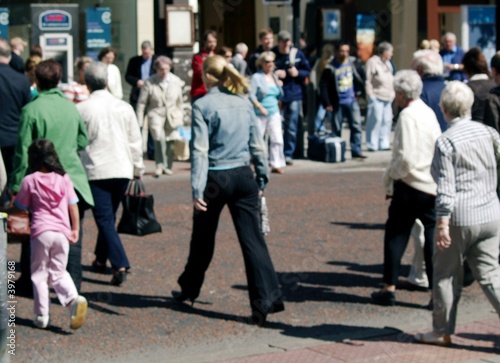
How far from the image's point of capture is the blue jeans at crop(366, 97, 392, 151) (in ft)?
60.8

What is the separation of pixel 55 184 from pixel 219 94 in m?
1.27

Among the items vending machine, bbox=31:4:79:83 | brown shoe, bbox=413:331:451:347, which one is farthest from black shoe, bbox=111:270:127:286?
vending machine, bbox=31:4:79:83

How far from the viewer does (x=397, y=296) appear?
902 centimetres

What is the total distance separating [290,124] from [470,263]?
9.96 meters

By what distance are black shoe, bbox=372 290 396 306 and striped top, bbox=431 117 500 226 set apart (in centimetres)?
157

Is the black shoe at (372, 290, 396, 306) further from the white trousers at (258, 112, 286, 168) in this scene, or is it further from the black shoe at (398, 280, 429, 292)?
the white trousers at (258, 112, 286, 168)

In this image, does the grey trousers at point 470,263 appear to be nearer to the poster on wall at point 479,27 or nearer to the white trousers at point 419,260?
the white trousers at point 419,260

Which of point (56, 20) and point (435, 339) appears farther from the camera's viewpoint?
point (56, 20)

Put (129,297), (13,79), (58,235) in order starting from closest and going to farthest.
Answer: (58,235)
(129,297)
(13,79)

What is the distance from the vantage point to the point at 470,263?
289 inches

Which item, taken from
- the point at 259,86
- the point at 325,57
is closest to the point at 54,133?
the point at 259,86

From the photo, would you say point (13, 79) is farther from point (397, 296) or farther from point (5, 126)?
point (397, 296)

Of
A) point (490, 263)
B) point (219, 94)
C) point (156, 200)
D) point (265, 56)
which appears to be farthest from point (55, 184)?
point (265, 56)

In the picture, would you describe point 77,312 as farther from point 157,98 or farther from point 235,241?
point 157,98
